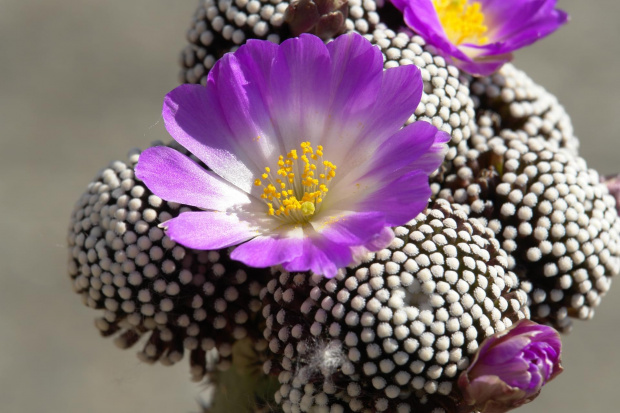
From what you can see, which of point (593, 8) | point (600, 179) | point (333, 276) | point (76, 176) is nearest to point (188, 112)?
point (333, 276)

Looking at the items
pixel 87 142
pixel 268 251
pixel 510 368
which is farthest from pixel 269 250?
pixel 87 142

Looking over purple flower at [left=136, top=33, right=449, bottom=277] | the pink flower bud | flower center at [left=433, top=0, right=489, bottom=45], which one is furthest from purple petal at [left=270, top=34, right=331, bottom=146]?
the pink flower bud

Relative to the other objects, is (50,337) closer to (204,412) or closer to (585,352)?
(204,412)

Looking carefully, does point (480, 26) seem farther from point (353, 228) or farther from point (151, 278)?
point (151, 278)

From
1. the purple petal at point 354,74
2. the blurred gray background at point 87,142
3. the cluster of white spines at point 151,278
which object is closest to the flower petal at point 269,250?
the cluster of white spines at point 151,278

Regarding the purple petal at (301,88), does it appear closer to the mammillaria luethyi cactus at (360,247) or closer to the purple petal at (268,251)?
the mammillaria luethyi cactus at (360,247)

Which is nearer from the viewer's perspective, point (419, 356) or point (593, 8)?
point (419, 356)

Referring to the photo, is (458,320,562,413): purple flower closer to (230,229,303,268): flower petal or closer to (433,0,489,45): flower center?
(230,229,303,268): flower petal
